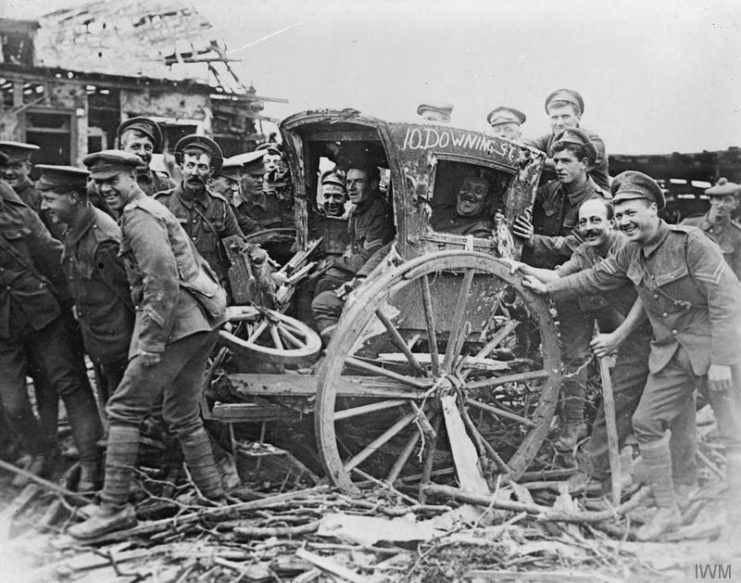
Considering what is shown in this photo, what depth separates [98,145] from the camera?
51.9 feet

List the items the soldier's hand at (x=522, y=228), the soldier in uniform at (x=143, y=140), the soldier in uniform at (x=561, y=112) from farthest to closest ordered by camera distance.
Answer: the soldier in uniform at (x=561, y=112), the soldier in uniform at (x=143, y=140), the soldier's hand at (x=522, y=228)

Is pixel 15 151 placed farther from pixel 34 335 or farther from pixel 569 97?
pixel 569 97

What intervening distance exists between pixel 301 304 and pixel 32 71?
36.4 ft

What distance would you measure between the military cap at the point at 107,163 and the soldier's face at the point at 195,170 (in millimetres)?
1483

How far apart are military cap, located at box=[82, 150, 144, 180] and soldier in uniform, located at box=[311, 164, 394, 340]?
2.03m

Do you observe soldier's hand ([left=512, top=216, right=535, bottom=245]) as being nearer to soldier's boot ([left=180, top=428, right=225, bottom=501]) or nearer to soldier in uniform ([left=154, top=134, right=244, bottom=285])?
soldier in uniform ([left=154, top=134, right=244, bottom=285])

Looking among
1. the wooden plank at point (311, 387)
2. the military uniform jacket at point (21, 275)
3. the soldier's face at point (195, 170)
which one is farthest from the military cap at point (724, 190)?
the military uniform jacket at point (21, 275)

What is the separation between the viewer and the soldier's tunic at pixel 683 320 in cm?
388

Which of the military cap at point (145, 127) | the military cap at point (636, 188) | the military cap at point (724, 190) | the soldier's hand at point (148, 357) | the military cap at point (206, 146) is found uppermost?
the military cap at point (145, 127)

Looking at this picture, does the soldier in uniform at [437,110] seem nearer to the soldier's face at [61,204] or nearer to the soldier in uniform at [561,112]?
the soldier in uniform at [561,112]

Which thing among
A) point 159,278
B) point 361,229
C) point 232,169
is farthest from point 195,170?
point 159,278

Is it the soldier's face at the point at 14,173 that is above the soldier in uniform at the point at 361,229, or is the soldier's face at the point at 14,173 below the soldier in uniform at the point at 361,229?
above

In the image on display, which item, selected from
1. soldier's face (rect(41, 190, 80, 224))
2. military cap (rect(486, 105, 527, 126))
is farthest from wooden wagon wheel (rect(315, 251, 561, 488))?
military cap (rect(486, 105, 527, 126))

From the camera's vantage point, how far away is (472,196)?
506 centimetres
